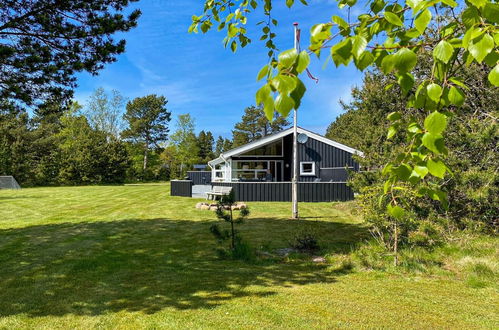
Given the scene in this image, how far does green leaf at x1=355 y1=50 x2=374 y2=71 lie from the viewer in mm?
1091

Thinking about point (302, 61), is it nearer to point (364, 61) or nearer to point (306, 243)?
point (364, 61)

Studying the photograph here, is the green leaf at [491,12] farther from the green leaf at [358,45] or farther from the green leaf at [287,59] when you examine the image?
the green leaf at [287,59]

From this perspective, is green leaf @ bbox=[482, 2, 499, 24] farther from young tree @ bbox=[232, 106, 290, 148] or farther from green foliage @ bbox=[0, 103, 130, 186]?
young tree @ bbox=[232, 106, 290, 148]

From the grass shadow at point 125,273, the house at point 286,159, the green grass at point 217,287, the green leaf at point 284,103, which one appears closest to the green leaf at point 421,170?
the green leaf at point 284,103

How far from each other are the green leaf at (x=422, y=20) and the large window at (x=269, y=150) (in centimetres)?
2080

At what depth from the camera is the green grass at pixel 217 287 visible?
3771 millimetres

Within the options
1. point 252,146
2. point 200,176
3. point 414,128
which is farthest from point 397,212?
point 200,176

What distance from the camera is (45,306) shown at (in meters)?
4.21

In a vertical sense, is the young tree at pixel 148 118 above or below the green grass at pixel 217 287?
above

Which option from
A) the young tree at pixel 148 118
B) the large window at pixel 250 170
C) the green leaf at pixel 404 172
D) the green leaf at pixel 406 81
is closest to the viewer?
the green leaf at pixel 406 81

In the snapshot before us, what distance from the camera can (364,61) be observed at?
1109 millimetres

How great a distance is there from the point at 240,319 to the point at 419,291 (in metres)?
2.86

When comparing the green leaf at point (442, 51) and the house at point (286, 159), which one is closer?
the green leaf at point (442, 51)

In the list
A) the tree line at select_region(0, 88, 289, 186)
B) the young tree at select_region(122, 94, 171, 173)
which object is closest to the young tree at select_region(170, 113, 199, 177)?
the tree line at select_region(0, 88, 289, 186)
